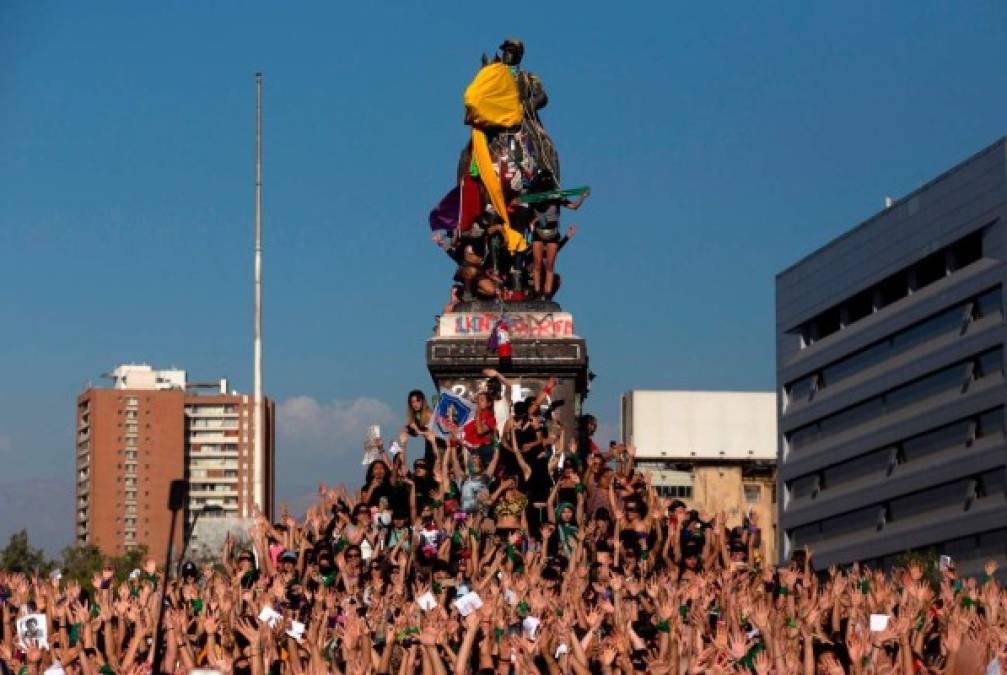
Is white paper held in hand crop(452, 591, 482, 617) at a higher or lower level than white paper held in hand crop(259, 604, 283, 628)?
higher

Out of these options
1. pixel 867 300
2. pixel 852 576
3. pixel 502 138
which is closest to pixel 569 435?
pixel 502 138

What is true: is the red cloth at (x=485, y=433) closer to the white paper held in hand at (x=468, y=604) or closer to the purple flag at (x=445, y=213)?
the purple flag at (x=445, y=213)

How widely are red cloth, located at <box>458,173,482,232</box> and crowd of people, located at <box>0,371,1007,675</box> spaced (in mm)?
5622

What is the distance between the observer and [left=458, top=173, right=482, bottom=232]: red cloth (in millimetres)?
39031

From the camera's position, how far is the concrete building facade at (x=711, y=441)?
135 metres

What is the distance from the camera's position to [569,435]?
3741 centimetres

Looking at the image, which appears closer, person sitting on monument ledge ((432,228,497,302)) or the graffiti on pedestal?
the graffiti on pedestal

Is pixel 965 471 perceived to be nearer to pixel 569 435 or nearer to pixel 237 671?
pixel 569 435

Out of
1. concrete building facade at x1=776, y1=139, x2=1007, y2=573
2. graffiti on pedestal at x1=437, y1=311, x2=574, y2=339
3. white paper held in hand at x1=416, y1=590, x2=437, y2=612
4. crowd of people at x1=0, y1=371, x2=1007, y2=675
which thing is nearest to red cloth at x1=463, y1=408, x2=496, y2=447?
crowd of people at x1=0, y1=371, x2=1007, y2=675

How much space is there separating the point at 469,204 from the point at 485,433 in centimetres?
629

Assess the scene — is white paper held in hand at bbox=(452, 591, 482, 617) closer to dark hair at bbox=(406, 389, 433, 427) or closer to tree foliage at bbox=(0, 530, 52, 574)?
dark hair at bbox=(406, 389, 433, 427)

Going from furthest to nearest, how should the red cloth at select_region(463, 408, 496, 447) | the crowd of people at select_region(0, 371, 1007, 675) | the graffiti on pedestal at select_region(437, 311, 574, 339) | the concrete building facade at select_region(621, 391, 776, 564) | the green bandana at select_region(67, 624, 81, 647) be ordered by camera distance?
the concrete building facade at select_region(621, 391, 776, 564)
the graffiti on pedestal at select_region(437, 311, 574, 339)
the red cloth at select_region(463, 408, 496, 447)
the green bandana at select_region(67, 624, 81, 647)
the crowd of people at select_region(0, 371, 1007, 675)

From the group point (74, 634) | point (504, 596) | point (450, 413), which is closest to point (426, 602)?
point (504, 596)

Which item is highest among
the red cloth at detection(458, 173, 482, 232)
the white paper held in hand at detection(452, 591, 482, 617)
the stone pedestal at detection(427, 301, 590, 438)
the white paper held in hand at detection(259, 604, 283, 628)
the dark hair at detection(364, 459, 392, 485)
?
the red cloth at detection(458, 173, 482, 232)
